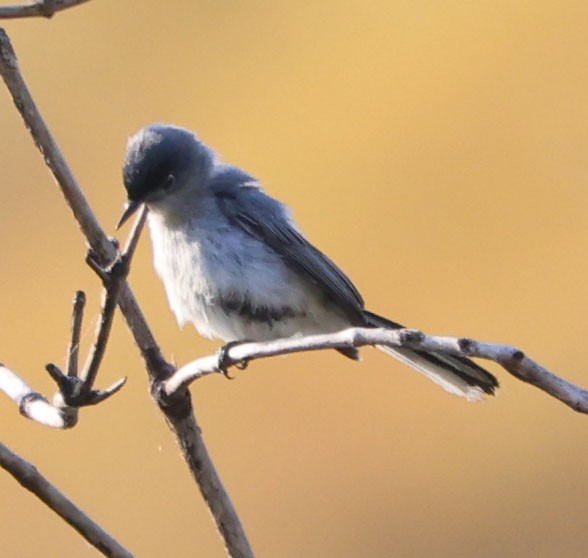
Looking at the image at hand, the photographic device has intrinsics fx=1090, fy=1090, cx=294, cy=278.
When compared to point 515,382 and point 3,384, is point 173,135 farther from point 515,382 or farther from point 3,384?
point 515,382

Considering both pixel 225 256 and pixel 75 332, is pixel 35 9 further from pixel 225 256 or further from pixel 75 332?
pixel 225 256

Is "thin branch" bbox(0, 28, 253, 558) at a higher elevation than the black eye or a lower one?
lower

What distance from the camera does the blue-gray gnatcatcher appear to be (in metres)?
2.60

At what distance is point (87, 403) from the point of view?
133cm

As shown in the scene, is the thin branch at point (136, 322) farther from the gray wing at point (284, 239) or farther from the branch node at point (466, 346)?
the gray wing at point (284, 239)

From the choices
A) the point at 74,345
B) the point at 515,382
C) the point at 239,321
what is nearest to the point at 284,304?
the point at 239,321

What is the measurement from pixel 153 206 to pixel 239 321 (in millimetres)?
355

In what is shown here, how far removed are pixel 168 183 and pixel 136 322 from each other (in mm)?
1044

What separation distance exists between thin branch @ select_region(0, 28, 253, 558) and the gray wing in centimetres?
107

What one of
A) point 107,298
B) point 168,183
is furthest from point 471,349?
point 168,183

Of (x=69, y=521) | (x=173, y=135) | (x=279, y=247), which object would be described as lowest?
(x=69, y=521)

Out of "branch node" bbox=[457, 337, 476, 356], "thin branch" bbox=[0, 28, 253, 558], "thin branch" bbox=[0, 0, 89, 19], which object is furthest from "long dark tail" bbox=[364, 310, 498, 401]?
"thin branch" bbox=[0, 0, 89, 19]

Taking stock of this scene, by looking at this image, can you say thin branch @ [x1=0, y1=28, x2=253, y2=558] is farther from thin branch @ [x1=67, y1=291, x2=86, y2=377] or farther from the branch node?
the branch node

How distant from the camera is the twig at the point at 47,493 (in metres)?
1.24
